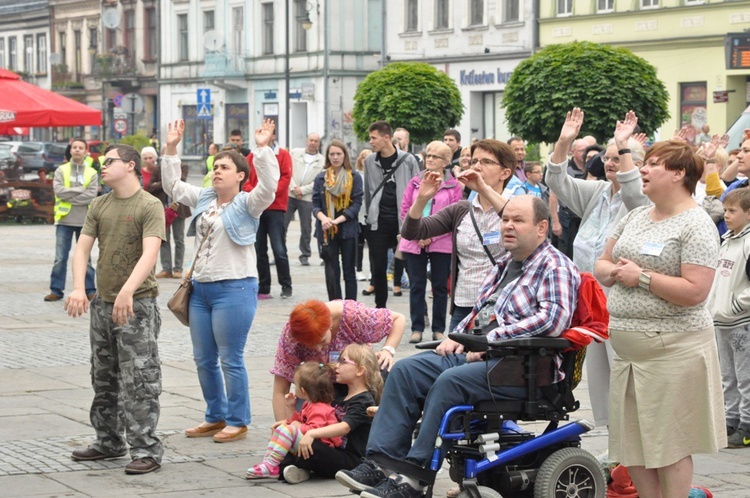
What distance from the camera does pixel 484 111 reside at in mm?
44719

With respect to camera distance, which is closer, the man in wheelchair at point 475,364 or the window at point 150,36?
the man in wheelchair at point 475,364

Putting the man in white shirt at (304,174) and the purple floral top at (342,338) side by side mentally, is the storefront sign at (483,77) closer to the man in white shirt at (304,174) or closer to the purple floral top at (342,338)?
the man in white shirt at (304,174)

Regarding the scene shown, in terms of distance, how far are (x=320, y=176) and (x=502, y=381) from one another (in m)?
8.23

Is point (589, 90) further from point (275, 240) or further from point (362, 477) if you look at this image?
point (362, 477)

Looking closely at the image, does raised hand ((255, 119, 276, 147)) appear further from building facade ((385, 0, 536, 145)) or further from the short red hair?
building facade ((385, 0, 536, 145))

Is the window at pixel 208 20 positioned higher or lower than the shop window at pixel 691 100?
higher

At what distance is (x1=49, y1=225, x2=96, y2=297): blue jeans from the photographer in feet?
51.2

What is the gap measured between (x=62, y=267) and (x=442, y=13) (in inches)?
1260

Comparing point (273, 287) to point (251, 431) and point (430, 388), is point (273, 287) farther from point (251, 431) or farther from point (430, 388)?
point (430, 388)

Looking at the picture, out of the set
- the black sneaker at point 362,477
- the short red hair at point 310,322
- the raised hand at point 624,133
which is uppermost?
the raised hand at point 624,133

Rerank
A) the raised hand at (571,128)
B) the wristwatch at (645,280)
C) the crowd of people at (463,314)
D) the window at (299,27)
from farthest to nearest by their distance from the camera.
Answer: the window at (299,27) → the raised hand at (571,128) → the crowd of people at (463,314) → the wristwatch at (645,280)

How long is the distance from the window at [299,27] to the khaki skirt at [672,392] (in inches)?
1947

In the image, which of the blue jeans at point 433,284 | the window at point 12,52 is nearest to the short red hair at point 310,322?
the blue jeans at point 433,284

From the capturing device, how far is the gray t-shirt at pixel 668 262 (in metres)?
5.84
